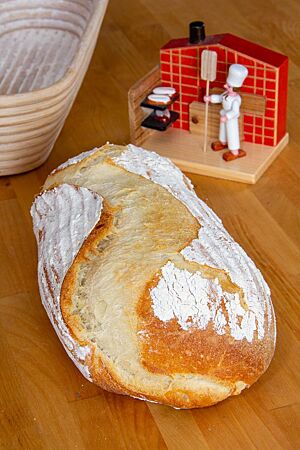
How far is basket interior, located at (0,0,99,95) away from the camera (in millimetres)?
1990

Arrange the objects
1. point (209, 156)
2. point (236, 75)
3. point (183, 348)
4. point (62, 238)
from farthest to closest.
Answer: point (209, 156), point (236, 75), point (62, 238), point (183, 348)

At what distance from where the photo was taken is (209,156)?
179cm

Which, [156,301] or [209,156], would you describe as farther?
[209,156]

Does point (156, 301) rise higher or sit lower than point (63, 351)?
higher

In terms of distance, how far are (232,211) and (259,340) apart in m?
0.45

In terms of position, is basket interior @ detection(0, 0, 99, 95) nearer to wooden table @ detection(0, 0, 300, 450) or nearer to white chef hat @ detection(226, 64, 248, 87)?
wooden table @ detection(0, 0, 300, 450)

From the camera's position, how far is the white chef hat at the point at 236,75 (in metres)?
1.68

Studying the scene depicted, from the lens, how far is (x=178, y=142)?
6.03ft

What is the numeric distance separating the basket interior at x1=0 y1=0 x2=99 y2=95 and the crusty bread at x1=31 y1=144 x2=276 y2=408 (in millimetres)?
692

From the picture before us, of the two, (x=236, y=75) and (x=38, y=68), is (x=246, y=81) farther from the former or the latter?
(x=38, y=68)

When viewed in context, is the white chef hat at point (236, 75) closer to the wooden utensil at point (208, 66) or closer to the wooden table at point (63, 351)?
the wooden utensil at point (208, 66)

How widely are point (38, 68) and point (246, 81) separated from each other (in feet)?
1.61

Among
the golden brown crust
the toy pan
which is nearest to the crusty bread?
the golden brown crust

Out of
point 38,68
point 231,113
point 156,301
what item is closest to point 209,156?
point 231,113
